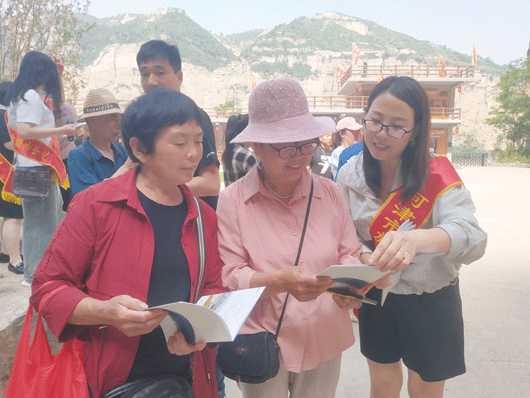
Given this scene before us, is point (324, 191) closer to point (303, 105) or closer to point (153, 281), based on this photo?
point (303, 105)

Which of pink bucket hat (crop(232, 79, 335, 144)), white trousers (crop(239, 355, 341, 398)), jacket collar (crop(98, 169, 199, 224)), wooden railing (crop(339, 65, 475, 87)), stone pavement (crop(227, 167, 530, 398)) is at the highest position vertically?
wooden railing (crop(339, 65, 475, 87))

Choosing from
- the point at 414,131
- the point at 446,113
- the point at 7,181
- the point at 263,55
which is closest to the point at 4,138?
the point at 7,181

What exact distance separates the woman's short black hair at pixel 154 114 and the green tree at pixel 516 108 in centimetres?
3468

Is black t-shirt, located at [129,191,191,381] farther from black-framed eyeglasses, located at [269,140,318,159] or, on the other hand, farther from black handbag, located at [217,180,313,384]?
black-framed eyeglasses, located at [269,140,318,159]

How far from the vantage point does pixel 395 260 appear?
159 centimetres

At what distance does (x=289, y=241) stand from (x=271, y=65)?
369 feet

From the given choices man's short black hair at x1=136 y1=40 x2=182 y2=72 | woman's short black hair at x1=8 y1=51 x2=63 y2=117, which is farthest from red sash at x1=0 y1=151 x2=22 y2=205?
man's short black hair at x1=136 y1=40 x2=182 y2=72

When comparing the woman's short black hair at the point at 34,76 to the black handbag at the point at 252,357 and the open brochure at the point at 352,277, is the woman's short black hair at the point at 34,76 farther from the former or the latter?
the open brochure at the point at 352,277

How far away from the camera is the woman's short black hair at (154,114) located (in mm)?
1556

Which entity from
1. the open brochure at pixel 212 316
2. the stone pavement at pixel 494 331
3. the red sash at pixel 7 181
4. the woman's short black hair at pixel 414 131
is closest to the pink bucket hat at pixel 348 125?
the stone pavement at pixel 494 331

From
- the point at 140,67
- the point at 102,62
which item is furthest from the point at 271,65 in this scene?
the point at 140,67

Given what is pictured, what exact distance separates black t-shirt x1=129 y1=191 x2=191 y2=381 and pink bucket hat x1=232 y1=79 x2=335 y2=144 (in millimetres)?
366

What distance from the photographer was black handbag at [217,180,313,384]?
5.46 feet

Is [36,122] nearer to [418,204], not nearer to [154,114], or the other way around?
[154,114]
